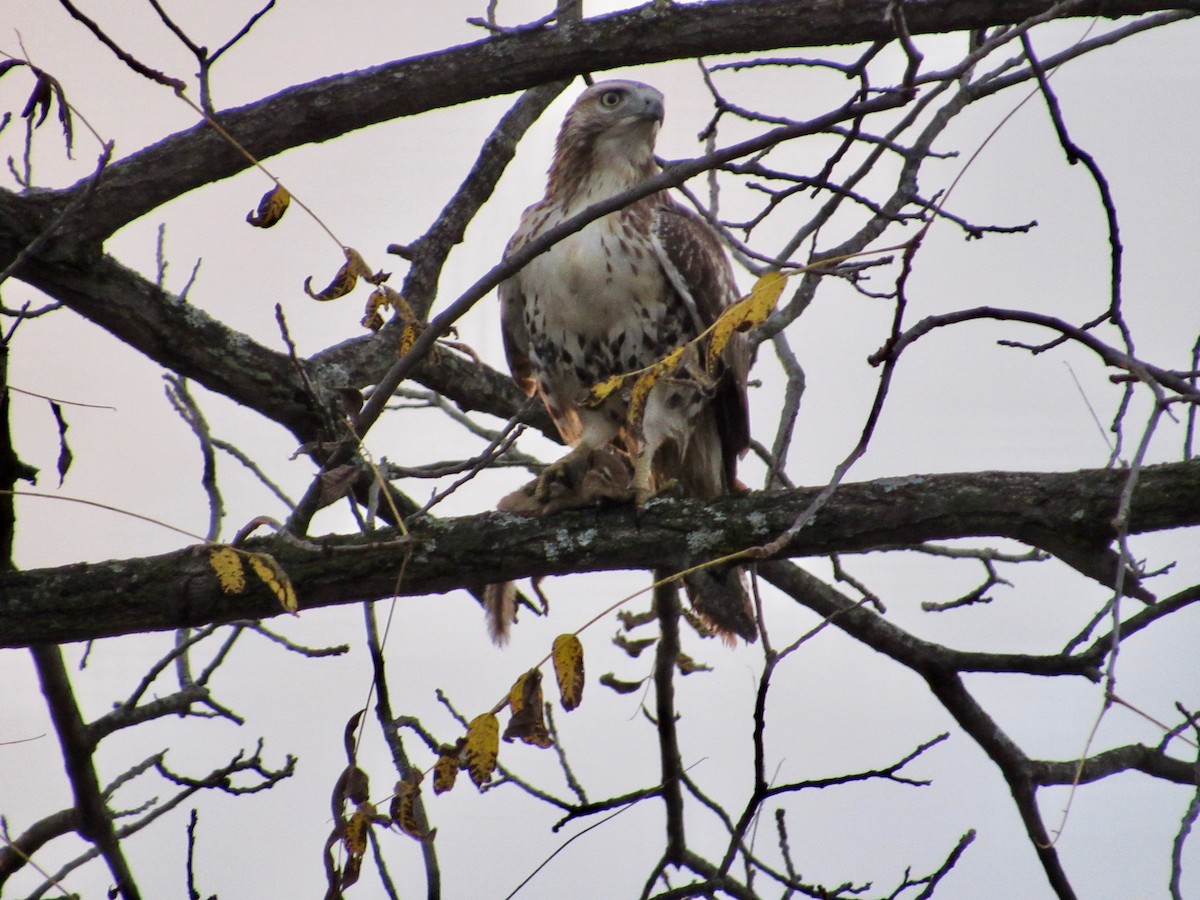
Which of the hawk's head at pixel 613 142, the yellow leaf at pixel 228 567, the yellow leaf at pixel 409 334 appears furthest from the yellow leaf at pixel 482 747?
the hawk's head at pixel 613 142

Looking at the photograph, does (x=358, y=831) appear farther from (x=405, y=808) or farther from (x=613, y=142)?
(x=613, y=142)

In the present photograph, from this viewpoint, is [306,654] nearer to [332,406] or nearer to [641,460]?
[332,406]

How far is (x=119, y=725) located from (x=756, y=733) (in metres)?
2.33

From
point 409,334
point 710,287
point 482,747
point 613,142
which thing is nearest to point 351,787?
point 482,747

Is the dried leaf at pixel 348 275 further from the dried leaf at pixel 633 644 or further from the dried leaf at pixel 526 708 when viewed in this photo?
the dried leaf at pixel 633 644

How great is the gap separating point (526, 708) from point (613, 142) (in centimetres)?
319

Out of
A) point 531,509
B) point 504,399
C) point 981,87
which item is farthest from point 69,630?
point 981,87

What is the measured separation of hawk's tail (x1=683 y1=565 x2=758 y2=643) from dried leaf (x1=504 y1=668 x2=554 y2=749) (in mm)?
2154

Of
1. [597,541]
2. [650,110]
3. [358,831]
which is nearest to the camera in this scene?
[358,831]

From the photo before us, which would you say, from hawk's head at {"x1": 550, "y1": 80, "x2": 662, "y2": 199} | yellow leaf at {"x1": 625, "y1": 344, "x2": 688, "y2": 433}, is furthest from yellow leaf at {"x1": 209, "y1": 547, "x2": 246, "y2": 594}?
hawk's head at {"x1": 550, "y1": 80, "x2": 662, "y2": 199}

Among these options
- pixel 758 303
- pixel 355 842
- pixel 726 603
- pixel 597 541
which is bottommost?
pixel 355 842

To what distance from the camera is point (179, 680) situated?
442 centimetres

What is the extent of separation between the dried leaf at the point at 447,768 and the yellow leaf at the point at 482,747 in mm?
104

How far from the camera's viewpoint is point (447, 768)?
2525 millimetres
